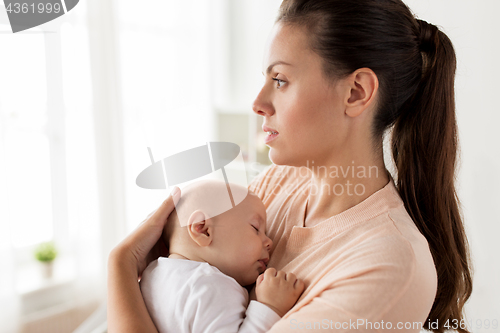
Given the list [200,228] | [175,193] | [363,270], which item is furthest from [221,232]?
[363,270]

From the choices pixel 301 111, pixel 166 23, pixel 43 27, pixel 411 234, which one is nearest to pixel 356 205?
pixel 411 234

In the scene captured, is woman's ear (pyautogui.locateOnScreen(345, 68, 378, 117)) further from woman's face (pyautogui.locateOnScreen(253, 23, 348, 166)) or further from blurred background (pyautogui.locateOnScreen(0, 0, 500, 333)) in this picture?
blurred background (pyautogui.locateOnScreen(0, 0, 500, 333))

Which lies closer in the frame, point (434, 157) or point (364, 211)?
point (364, 211)

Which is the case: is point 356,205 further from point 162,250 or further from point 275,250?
point 162,250

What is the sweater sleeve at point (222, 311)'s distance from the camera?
853 mm

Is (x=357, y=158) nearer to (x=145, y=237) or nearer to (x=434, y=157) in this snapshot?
(x=434, y=157)

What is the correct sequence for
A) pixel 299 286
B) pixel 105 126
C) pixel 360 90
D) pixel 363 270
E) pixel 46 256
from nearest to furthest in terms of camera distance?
pixel 363 270 → pixel 299 286 → pixel 360 90 → pixel 46 256 → pixel 105 126

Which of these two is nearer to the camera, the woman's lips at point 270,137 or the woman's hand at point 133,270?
the woman's hand at point 133,270

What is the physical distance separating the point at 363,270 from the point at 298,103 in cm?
42

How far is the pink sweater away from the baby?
7 centimetres

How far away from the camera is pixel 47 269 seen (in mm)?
2398

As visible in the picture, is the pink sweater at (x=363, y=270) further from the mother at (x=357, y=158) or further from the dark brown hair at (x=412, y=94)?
the dark brown hair at (x=412, y=94)

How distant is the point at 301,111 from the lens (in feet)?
3.27

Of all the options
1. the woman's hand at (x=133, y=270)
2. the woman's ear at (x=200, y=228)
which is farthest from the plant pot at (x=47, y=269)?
the woman's ear at (x=200, y=228)
